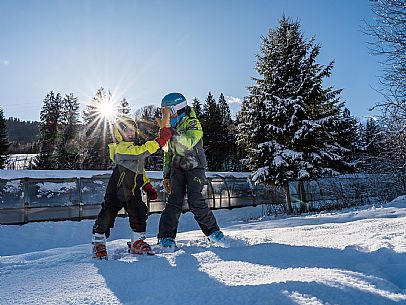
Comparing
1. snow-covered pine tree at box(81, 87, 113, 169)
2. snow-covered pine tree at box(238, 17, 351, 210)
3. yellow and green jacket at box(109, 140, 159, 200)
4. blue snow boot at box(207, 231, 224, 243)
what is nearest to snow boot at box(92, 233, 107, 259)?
yellow and green jacket at box(109, 140, 159, 200)

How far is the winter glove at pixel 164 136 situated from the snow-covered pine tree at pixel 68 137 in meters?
32.5

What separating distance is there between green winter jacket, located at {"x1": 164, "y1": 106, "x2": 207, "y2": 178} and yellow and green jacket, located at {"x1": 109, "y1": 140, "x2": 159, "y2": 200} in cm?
29

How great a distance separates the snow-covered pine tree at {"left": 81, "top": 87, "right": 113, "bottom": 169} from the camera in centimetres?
3619

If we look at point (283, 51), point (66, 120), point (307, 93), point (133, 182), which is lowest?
point (133, 182)

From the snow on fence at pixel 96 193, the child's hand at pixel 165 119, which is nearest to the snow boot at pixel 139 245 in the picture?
the child's hand at pixel 165 119

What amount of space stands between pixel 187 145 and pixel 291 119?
11787 mm

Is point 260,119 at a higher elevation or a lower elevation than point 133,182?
Result: higher

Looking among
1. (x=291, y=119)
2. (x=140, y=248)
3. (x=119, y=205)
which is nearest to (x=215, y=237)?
(x=140, y=248)

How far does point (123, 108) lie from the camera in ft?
140

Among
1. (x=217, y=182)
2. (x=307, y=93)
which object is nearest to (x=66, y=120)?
(x=217, y=182)

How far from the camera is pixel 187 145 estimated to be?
348 cm

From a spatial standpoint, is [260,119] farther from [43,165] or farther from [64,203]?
[43,165]

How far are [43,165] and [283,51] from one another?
26.0 metres

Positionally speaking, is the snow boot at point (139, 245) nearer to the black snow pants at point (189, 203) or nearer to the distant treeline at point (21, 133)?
the black snow pants at point (189, 203)
